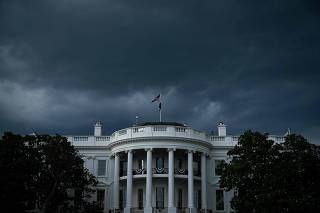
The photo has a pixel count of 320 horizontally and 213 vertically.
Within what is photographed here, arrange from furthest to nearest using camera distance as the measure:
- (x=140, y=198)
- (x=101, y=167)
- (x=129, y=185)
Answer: (x=101, y=167) → (x=140, y=198) → (x=129, y=185)

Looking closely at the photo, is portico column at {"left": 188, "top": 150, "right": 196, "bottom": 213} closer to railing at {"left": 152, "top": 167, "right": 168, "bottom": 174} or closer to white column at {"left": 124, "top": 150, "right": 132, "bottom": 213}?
railing at {"left": 152, "top": 167, "right": 168, "bottom": 174}

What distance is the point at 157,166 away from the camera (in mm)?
53562

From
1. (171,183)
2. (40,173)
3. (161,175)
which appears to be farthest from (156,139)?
(40,173)

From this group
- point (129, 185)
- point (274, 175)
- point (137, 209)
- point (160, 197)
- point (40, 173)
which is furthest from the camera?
point (160, 197)

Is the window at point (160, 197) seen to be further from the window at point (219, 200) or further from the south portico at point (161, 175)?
the window at point (219, 200)

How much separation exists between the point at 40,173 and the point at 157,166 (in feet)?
44.0

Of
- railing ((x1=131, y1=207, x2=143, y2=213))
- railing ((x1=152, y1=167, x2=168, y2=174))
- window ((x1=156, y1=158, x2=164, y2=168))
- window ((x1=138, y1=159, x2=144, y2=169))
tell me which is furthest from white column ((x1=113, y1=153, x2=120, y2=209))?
window ((x1=156, y1=158, x2=164, y2=168))

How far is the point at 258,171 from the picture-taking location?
1553 inches

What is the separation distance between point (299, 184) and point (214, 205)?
1718 cm

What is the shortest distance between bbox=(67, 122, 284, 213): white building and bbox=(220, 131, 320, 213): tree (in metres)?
9.26

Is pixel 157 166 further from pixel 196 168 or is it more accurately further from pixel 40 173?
pixel 40 173

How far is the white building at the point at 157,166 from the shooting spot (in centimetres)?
5097

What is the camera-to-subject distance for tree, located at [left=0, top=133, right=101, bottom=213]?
42062mm

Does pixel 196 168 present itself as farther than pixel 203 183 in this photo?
Yes
